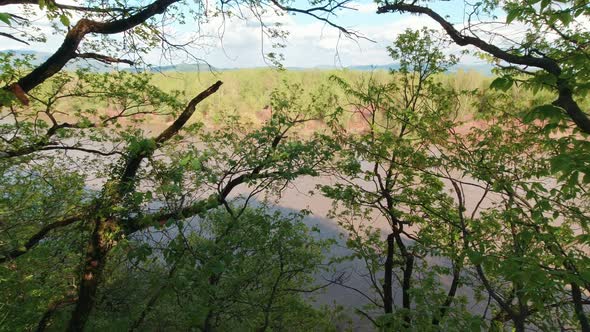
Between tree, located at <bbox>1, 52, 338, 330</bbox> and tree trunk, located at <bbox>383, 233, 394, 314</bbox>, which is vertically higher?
tree, located at <bbox>1, 52, 338, 330</bbox>

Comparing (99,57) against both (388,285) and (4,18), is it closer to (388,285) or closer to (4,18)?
(4,18)

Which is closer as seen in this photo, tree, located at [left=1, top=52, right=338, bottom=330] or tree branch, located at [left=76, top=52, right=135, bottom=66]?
tree, located at [left=1, top=52, right=338, bottom=330]

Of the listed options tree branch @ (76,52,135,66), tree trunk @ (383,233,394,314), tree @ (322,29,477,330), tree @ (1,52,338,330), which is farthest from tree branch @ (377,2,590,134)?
tree trunk @ (383,233,394,314)

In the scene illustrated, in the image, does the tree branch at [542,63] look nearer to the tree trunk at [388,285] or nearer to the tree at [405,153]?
the tree at [405,153]

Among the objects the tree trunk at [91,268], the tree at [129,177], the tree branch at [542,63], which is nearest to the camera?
the tree branch at [542,63]

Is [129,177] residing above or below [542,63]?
below

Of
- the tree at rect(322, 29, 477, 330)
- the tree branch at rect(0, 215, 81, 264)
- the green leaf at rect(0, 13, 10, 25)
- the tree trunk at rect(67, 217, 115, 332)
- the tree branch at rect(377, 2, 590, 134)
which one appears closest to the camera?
the green leaf at rect(0, 13, 10, 25)

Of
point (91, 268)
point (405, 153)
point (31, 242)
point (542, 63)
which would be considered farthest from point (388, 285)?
point (31, 242)

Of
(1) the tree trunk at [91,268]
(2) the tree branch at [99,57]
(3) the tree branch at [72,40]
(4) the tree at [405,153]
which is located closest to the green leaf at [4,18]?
(3) the tree branch at [72,40]

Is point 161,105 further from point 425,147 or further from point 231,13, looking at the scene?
point 425,147

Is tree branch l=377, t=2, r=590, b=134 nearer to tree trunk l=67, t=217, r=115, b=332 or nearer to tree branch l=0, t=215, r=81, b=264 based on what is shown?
tree trunk l=67, t=217, r=115, b=332

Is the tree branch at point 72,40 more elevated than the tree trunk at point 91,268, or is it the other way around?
the tree branch at point 72,40

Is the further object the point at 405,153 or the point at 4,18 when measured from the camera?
the point at 405,153

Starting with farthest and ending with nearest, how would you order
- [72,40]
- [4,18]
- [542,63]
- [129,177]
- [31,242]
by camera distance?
[31,242] < [129,177] < [72,40] < [542,63] < [4,18]
